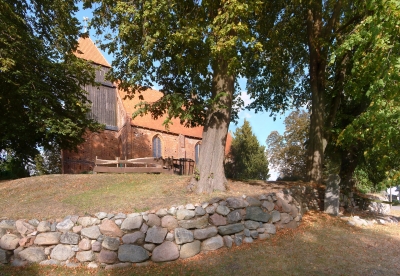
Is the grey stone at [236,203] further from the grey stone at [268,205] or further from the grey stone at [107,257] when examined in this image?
the grey stone at [107,257]

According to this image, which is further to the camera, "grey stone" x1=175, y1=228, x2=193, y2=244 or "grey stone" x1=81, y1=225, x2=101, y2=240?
"grey stone" x1=175, y1=228, x2=193, y2=244

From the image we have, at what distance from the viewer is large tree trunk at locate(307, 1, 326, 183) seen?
13.2 meters

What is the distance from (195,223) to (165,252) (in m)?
1.05

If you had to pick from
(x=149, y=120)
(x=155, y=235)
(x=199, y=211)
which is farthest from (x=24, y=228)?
(x=149, y=120)

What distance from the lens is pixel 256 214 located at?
873cm

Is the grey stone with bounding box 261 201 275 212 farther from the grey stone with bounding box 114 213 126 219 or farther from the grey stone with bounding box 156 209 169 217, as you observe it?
the grey stone with bounding box 114 213 126 219

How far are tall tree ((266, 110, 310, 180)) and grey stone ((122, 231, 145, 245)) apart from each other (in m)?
24.5

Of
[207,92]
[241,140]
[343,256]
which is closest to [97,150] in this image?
[241,140]

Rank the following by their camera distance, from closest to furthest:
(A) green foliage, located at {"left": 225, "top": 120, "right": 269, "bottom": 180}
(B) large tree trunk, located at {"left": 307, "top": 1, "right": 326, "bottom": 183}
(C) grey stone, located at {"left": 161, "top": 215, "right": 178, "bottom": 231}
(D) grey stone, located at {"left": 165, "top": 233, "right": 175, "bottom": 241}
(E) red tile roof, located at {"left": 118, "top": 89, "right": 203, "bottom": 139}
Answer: (D) grey stone, located at {"left": 165, "top": 233, "right": 175, "bottom": 241}, (C) grey stone, located at {"left": 161, "top": 215, "right": 178, "bottom": 231}, (B) large tree trunk, located at {"left": 307, "top": 1, "right": 326, "bottom": 183}, (E) red tile roof, located at {"left": 118, "top": 89, "right": 203, "bottom": 139}, (A) green foliage, located at {"left": 225, "top": 120, "right": 269, "bottom": 180}

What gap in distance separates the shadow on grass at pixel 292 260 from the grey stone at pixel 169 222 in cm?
86

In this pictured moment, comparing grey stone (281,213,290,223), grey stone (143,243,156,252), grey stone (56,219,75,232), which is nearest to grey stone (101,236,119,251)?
grey stone (143,243,156,252)

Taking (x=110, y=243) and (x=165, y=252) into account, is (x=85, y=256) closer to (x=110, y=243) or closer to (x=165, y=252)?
(x=110, y=243)

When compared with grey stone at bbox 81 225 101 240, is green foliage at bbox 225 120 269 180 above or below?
above

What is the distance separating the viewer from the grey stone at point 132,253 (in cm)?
722
